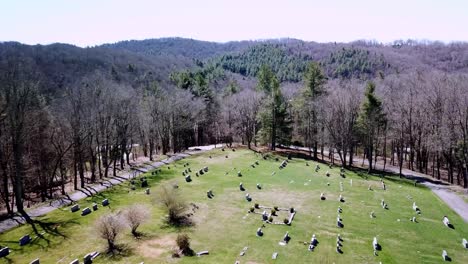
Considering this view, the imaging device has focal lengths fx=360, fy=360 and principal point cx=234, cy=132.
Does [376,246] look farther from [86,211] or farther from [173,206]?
[86,211]

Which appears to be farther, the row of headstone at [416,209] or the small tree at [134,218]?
the row of headstone at [416,209]

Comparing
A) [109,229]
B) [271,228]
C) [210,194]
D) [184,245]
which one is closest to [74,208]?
[109,229]

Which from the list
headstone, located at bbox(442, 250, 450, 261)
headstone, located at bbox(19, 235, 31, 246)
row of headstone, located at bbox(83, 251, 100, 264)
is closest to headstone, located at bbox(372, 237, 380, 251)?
headstone, located at bbox(442, 250, 450, 261)

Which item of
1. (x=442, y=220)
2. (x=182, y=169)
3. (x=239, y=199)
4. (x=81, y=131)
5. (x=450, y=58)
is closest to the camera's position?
(x=442, y=220)

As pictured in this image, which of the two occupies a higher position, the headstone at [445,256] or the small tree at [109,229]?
the small tree at [109,229]

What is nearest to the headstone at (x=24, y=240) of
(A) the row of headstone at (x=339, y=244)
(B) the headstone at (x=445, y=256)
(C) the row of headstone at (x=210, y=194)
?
(C) the row of headstone at (x=210, y=194)

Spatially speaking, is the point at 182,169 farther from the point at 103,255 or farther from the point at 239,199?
the point at 103,255

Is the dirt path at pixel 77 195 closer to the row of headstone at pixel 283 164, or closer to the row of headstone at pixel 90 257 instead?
the row of headstone at pixel 90 257

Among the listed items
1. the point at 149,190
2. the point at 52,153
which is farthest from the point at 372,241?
the point at 52,153
